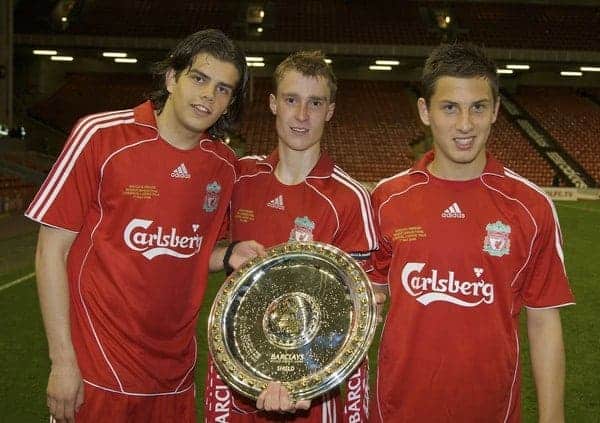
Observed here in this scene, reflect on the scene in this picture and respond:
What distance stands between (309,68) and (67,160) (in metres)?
0.95

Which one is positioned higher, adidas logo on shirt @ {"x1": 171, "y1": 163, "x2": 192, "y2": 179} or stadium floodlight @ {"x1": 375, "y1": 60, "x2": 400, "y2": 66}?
stadium floodlight @ {"x1": 375, "y1": 60, "x2": 400, "y2": 66}

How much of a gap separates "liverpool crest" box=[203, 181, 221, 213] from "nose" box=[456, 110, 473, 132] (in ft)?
2.90

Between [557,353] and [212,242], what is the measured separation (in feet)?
3.98

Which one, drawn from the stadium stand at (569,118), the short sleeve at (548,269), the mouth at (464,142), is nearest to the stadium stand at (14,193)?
the mouth at (464,142)

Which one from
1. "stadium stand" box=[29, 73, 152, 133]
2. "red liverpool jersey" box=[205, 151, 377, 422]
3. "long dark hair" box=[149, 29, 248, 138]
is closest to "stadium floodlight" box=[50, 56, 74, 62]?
"stadium stand" box=[29, 73, 152, 133]

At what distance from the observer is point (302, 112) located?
2461 millimetres

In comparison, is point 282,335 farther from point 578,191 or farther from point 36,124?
point 36,124

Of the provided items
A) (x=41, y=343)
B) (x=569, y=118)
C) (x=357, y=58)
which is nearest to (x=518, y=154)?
(x=569, y=118)

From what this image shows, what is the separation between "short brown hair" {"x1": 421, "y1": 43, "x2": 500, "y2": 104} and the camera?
2.09 m

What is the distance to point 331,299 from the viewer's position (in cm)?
217

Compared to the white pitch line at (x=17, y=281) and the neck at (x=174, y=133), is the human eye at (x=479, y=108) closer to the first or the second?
the neck at (x=174, y=133)

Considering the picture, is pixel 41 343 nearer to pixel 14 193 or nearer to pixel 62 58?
pixel 14 193

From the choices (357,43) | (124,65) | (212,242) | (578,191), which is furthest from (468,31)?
(212,242)

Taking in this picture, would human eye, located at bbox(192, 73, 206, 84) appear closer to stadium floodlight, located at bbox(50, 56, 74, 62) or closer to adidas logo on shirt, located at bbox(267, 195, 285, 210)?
adidas logo on shirt, located at bbox(267, 195, 285, 210)
